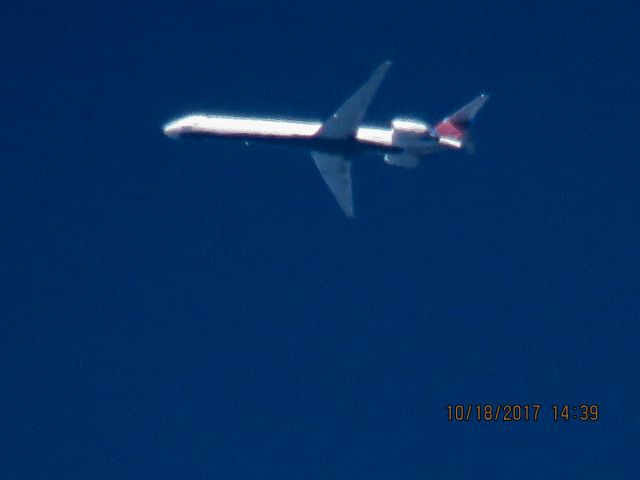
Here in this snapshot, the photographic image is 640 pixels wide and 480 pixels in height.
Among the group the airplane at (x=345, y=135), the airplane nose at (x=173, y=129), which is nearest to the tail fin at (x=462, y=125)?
the airplane at (x=345, y=135)

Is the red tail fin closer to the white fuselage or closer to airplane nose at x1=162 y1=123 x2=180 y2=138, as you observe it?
the white fuselage

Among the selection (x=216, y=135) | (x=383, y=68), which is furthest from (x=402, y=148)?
(x=216, y=135)

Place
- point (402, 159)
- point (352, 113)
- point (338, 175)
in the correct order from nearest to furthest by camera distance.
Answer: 1. point (352, 113)
2. point (402, 159)
3. point (338, 175)

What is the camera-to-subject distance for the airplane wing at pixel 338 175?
73.8 meters

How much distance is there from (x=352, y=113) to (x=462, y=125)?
30.1ft

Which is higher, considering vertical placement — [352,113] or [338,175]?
[352,113]

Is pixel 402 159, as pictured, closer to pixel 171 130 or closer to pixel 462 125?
pixel 462 125

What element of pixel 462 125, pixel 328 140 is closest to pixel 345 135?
pixel 328 140

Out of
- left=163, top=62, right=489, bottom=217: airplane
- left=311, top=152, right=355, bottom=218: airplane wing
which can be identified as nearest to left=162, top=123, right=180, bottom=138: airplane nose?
left=163, top=62, right=489, bottom=217: airplane

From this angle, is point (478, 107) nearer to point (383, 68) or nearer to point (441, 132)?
point (441, 132)

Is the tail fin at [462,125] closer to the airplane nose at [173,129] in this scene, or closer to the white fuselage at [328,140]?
the white fuselage at [328,140]

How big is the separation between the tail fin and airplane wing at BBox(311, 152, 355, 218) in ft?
24.1

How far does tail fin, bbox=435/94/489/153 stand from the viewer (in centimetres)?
7444

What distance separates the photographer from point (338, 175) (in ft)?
243
